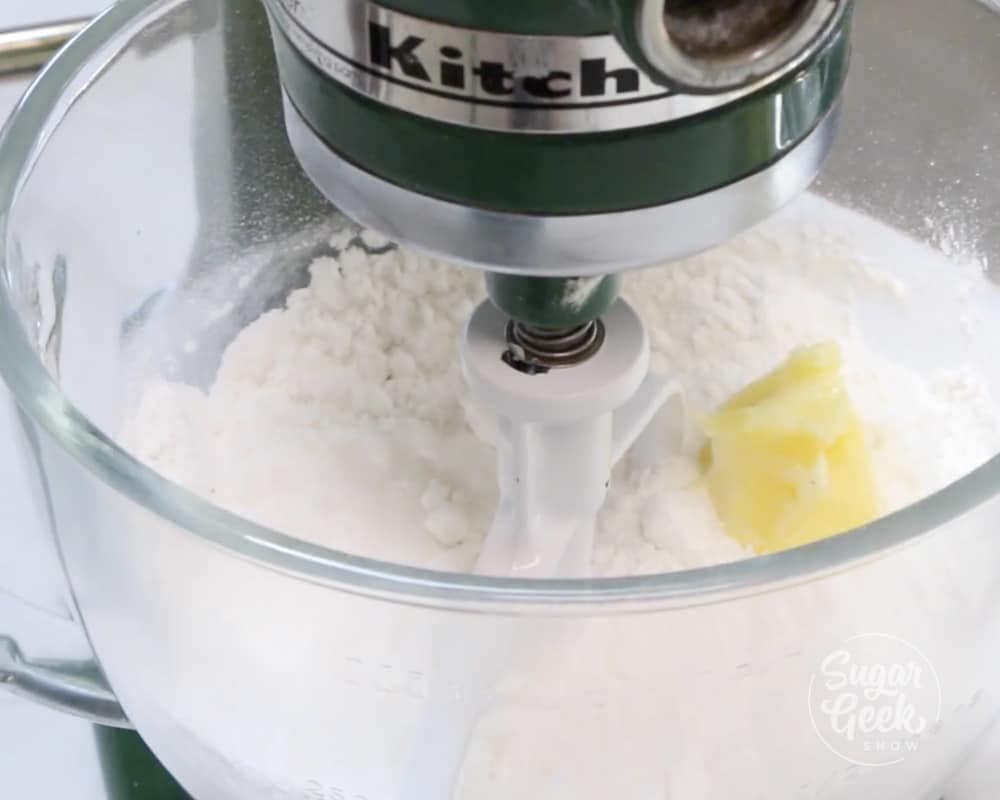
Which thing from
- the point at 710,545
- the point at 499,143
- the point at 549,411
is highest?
the point at 499,143

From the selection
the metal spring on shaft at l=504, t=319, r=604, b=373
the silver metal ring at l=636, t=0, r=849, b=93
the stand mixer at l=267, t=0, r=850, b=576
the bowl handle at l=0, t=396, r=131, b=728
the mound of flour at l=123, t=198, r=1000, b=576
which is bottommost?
the bowl handle at l=0, t=396, r=131, b=728

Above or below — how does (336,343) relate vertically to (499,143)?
below

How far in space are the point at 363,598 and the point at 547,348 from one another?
0.12 metres

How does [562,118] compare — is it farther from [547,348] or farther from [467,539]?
[467,539]

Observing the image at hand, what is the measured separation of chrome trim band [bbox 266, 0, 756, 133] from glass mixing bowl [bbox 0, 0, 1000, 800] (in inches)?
4.3

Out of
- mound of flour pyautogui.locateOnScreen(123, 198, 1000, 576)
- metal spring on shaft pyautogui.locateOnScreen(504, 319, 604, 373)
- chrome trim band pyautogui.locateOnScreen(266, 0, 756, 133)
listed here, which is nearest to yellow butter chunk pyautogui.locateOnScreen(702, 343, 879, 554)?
mound of flour pyautogui.locateOnScreen(123, 198, 1000, 576)

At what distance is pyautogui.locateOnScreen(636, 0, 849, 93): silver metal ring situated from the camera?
0.27 m

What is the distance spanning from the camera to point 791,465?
20.7 inches

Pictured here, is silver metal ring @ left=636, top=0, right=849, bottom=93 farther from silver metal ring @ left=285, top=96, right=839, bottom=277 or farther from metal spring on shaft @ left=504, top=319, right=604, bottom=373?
metal spring on shaft @ left=504, top=319, right=604, bottom=373

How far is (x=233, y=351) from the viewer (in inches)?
24.2

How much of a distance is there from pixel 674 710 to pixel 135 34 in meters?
0.34

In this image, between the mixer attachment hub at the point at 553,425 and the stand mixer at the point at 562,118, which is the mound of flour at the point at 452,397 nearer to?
the mixer attachment hub at the point at 553,425

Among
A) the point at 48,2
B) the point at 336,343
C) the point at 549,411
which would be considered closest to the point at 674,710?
the point at 549,411

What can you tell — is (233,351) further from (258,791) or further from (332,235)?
(258,791)
